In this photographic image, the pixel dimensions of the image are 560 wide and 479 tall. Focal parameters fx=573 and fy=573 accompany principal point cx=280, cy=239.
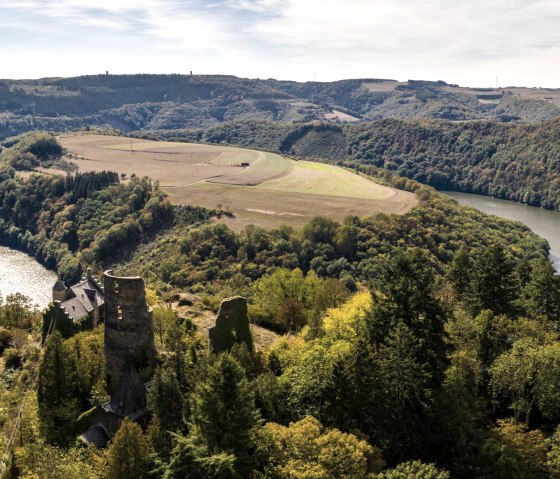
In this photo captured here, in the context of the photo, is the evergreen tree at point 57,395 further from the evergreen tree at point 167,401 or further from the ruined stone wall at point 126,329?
the evergreen tree at point 167,401

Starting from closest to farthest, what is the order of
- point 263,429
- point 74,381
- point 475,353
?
point 263,429, point 74,381, point 475,353

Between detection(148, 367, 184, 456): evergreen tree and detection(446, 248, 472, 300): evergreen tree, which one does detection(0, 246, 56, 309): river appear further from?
detection(148, 367, 184, 456): evergreen tree

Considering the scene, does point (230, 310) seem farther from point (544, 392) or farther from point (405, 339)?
point (544, 392)

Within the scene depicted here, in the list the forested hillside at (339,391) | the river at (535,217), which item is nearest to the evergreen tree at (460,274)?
the forested hillside at (339,391)

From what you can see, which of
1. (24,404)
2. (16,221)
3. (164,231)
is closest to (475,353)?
(24,404)

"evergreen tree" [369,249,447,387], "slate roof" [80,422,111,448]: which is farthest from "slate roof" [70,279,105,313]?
"evergreen tree" [369,249,447,387]

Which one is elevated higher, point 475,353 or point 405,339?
point 405,339
